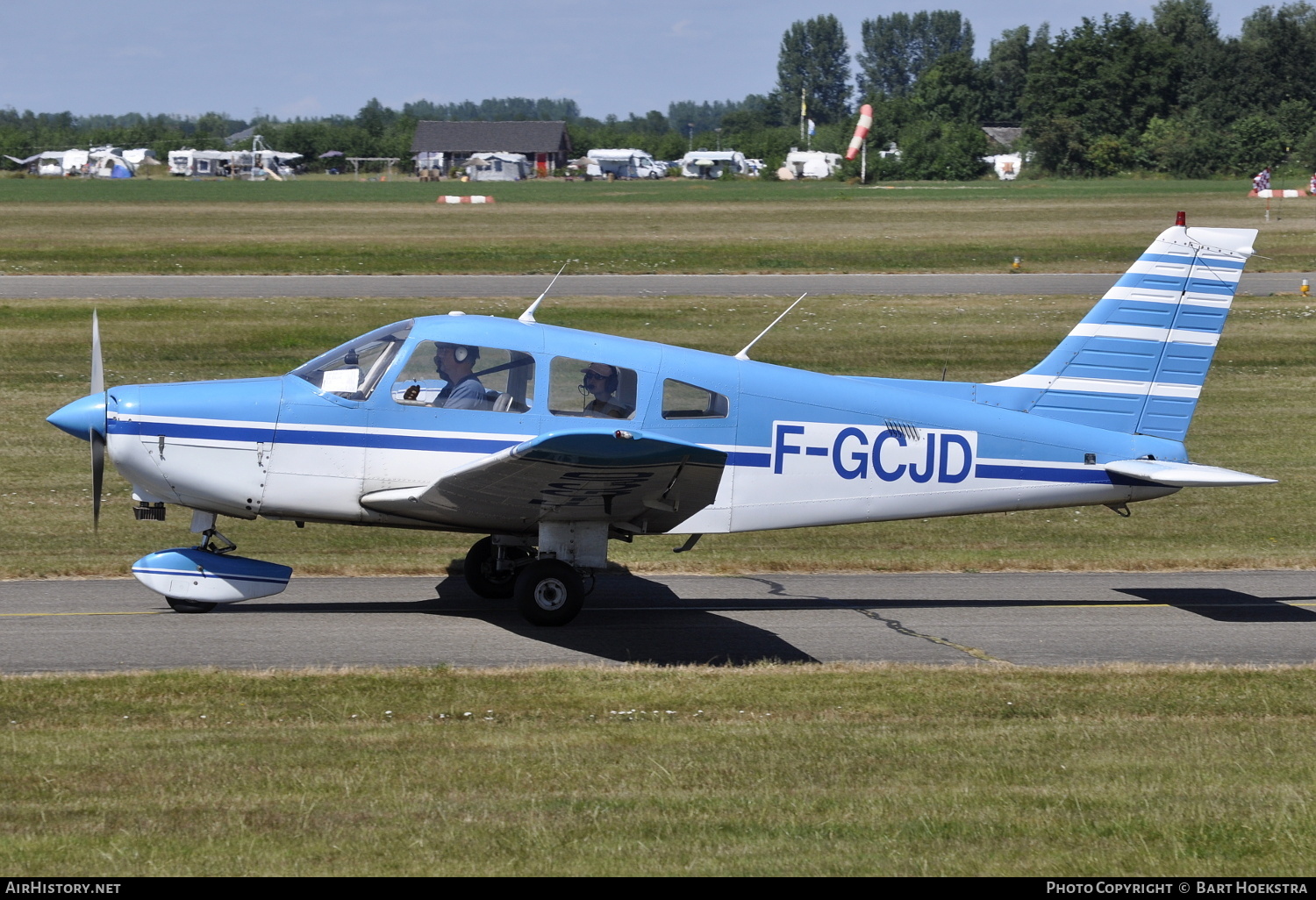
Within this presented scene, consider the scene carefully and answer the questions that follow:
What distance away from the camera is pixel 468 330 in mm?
9797

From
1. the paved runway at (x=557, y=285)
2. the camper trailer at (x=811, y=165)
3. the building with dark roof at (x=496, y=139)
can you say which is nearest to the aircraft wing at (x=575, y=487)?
the paved runway at (x=557, y=285)

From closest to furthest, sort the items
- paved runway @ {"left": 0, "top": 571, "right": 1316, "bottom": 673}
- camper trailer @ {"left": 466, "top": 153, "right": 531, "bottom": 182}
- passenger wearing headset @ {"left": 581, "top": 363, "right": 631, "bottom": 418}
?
paved runway @ {"left": 0, "top": 571, "right": 1316, "bottom": 673}, passenger wearing headset @ {"left": 581, "top": 363, "right": 631, "bottom": 418}, camper trailer @ {"left": 466, "top": 153, "right": 531, "bottom": 182}

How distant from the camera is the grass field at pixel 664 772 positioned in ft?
18.0

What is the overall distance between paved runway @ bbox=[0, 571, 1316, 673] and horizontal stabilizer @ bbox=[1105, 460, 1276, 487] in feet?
4.02

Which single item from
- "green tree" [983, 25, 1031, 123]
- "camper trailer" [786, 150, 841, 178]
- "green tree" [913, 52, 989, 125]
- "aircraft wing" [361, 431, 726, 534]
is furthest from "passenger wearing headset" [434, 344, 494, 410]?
"green tree" [983, 25, 1031, 123]

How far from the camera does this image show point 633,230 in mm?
45344

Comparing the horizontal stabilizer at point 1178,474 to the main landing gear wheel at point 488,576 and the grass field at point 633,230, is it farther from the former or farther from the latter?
the grass field at point 633,230

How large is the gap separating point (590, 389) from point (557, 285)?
66.7 feet

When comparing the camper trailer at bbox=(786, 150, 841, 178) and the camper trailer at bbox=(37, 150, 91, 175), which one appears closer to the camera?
the camper trailer at bbox=(786, 150, 841, 178)

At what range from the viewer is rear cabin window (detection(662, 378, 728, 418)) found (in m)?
9.97

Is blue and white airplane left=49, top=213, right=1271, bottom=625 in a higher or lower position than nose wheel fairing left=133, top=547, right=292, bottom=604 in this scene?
higher

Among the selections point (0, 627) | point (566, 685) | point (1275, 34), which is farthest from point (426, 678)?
point (1275, 34)

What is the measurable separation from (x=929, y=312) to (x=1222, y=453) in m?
10.7

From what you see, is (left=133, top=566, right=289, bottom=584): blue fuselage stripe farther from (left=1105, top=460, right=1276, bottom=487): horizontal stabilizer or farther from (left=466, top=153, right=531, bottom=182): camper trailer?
(left=466, top=153, right=531, bottom=182): camper trailer
